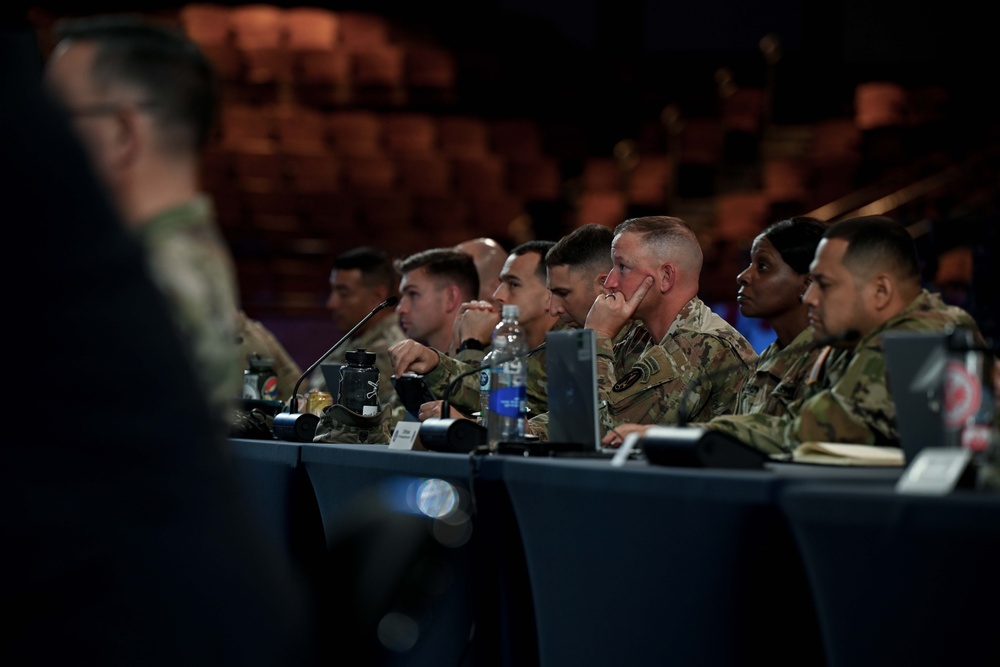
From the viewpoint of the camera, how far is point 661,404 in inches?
97.5

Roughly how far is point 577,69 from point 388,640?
27.2 feet

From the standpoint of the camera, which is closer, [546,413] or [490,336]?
[546,413]

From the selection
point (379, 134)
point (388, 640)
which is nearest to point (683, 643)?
point (388, 640)

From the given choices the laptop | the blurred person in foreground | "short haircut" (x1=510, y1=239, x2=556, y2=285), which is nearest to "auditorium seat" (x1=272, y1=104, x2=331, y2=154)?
"short haircut" (x1=510, y1=239, x2=556, y2=285)

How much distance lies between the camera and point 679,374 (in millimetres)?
2531

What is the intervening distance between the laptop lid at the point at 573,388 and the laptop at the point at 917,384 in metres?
0.50

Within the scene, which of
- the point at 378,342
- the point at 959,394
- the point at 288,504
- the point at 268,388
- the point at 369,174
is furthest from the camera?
the point at 369,174

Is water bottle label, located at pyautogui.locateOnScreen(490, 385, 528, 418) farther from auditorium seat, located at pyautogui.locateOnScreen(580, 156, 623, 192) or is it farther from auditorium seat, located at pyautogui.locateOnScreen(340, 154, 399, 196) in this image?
auditorium seat, located at pyautogui.locateOnScreen(580, 156, 623, 192)

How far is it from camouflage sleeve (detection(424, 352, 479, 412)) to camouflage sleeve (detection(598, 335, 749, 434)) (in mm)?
523

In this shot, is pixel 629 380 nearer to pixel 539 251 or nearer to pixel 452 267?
pixel 539 251

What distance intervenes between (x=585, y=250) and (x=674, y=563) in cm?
187

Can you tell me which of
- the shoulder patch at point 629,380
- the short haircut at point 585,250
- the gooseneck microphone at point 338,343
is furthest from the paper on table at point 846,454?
the short haircut at point 585,250

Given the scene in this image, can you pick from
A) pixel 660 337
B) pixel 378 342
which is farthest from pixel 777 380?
pixel 378 342

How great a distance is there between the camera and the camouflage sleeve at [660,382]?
2.48 m
